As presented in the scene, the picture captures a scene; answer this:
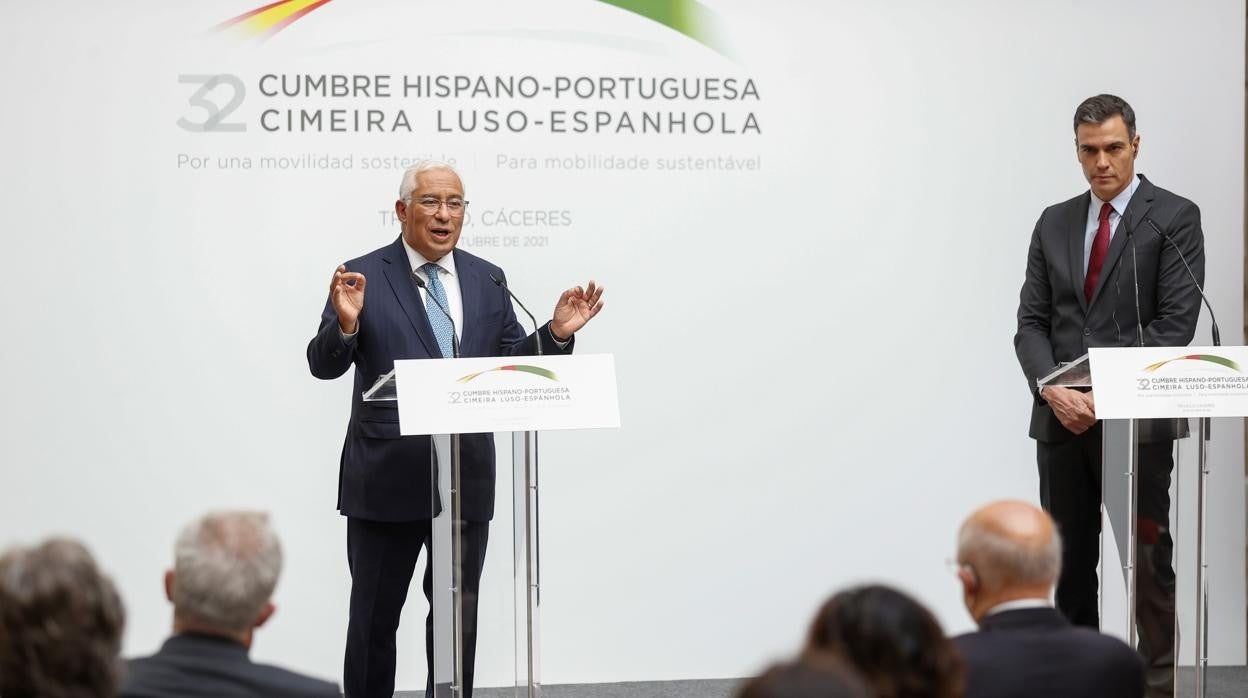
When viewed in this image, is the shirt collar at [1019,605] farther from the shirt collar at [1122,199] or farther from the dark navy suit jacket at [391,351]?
the shirt collar at [1122,199]

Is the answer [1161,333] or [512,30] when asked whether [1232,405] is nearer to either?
[1161,333]

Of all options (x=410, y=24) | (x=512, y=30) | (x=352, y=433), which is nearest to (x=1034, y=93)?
(x=512, y=30)

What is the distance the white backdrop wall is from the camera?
5.02m

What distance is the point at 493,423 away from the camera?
3191 mm

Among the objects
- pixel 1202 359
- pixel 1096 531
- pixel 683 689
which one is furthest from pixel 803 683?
pixel 683 689

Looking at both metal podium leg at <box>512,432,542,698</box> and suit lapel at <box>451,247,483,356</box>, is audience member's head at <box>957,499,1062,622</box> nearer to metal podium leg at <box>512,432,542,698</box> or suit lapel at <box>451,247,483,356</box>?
metal podium leg at <box>512,432,542,698</box>

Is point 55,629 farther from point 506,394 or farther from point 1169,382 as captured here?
point 1169,382

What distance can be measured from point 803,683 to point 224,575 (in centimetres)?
111

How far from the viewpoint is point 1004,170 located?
531cm

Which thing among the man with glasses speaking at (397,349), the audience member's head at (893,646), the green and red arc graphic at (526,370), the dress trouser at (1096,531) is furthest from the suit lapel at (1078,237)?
the audience member's head at (893,646)

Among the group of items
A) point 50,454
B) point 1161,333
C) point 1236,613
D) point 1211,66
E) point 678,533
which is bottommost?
point 1236,613

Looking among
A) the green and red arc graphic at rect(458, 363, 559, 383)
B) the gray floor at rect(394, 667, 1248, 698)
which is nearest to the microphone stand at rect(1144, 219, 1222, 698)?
the gray floor at rect(394, 667, 1248, 698)

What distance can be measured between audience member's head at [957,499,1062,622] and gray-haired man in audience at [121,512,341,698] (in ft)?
3.52

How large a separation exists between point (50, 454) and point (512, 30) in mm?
2321
